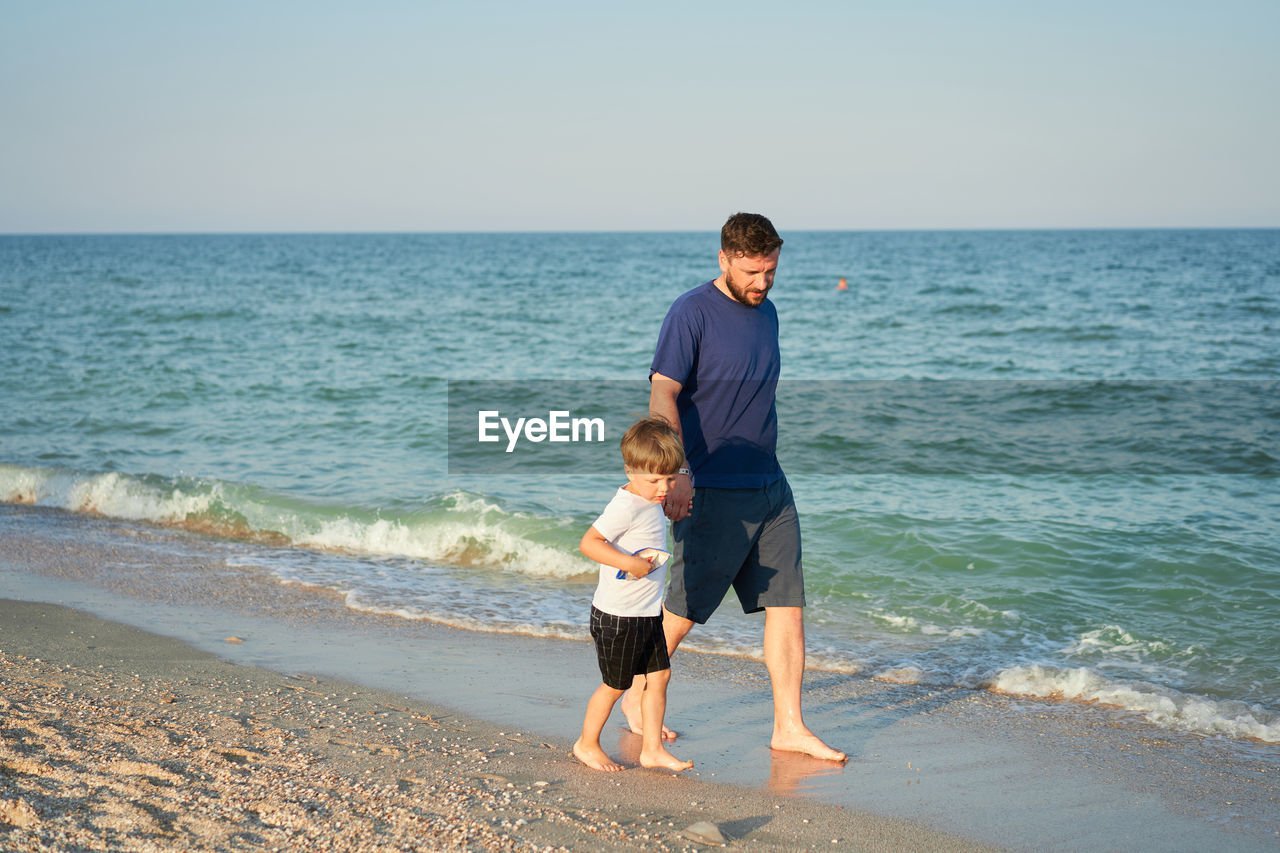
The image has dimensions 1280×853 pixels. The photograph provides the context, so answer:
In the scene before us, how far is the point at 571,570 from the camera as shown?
24.7ft

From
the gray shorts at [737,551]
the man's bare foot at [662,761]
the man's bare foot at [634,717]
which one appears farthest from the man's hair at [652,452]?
the man's bare foot at [634,717]

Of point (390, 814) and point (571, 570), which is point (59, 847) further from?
point (571, 570)

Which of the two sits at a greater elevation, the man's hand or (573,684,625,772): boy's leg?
the man's hand

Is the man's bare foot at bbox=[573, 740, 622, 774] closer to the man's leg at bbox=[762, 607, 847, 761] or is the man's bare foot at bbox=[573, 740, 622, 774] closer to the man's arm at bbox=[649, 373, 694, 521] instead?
the man's leg at bbox=[762, 607, 847, 761]

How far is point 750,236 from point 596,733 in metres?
1.86

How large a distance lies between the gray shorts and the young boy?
28 centimetres

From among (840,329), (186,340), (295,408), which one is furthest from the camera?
(840,329)

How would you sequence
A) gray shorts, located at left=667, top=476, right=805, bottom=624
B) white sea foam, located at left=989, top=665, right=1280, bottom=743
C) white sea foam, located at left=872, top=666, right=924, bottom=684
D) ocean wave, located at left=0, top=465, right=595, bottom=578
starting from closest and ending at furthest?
gray shorts, located at left=667, top=476, right=805, bottom=624 → white sea foam, located at left=989, top=665, right=1280, bottom=743 → white sea foam, located at left=872, top=666, right=924, bottom=684 → ocean wave, located at left=0, top=465, right=595, bottom=578

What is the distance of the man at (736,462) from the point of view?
3746 mm

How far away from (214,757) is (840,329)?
2133 cm

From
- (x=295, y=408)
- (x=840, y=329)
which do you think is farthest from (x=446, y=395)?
(x=840, y=329)

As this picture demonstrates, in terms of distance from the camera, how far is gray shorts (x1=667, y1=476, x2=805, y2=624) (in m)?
3.93

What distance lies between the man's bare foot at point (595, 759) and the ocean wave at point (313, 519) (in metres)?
3.63

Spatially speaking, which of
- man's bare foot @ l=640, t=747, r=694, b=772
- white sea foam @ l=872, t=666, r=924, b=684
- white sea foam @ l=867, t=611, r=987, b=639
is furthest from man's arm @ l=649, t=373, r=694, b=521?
white sea foam @ l=867, t=611, r=987, b=639
